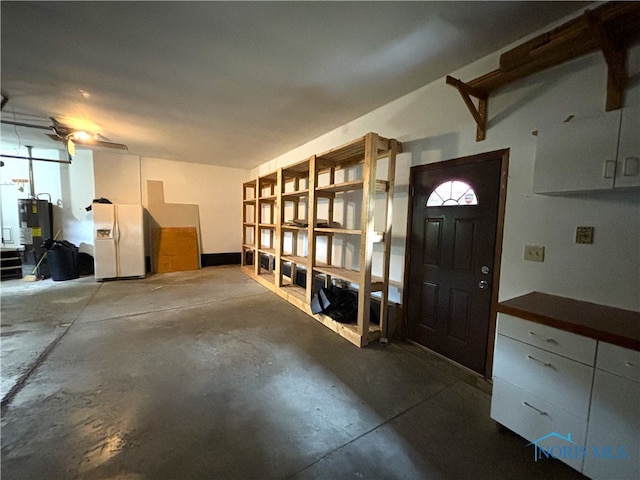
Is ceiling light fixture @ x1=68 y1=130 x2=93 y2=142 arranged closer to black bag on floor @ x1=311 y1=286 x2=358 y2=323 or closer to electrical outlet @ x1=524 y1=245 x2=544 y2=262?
black bag on floor @ x1=311 y1=286 x2=358 y2=323

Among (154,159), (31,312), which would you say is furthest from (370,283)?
(154,159)

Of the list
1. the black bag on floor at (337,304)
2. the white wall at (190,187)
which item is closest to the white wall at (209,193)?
the white wall at (190,187)

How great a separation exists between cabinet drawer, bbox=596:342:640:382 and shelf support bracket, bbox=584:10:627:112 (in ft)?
4.83

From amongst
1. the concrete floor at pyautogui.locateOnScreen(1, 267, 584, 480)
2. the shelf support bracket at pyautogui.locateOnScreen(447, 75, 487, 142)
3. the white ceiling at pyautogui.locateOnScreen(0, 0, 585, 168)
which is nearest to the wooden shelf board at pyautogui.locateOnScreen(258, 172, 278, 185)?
the white ceiling at pyautogui.locateOnScreen(0, 0, 585, 168)

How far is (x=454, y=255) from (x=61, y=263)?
721cm

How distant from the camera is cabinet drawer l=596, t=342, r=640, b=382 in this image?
1.19m

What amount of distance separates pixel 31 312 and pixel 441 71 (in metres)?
6.03

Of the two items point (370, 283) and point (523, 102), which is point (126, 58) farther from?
point (523, 102)

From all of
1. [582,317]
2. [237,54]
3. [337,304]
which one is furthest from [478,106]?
[337,304]

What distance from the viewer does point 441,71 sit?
2.50 metres

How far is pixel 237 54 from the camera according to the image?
7.45ft

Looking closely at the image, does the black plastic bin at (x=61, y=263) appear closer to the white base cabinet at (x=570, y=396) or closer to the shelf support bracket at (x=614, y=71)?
the white base cabinet at (x=570, y=396)

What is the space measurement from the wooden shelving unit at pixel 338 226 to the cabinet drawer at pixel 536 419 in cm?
139

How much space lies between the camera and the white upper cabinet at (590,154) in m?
1.43
